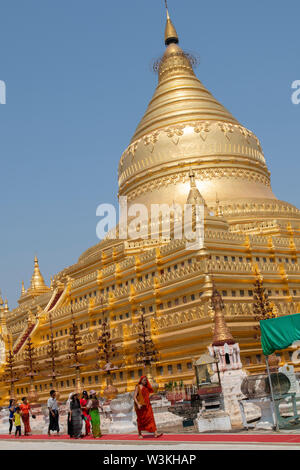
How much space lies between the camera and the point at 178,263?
31688 mm

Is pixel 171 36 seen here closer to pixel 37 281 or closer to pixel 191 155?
pixel 191 155

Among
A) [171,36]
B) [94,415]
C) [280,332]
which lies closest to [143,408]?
[94,415]

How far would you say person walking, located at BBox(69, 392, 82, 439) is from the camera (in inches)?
646

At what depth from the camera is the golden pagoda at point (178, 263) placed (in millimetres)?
28531

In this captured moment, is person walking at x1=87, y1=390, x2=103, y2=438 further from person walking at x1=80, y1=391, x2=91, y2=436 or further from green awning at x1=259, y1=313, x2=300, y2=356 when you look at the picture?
green awning at x1=259, y1=313, x2=300, y2=356

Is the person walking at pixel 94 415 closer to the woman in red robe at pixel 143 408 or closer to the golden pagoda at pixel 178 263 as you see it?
the woman in red robe at pixel 143 408

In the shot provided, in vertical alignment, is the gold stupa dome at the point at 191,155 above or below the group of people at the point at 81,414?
above

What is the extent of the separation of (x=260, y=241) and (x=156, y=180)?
43.9 feet

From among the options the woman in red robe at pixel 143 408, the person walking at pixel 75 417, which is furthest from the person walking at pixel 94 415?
the woman in red robe at pixel 143 408

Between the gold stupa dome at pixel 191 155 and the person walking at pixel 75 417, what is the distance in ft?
80.6

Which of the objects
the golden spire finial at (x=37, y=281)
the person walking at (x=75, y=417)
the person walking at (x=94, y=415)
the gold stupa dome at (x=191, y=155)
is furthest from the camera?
the golden spire finial at (x=37, y=281)

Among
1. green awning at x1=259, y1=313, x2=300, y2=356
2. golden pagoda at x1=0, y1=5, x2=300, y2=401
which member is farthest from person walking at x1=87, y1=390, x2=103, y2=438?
golden pagoda at x1=0, y1=5, x2=300, y2=401

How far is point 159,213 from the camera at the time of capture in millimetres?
40250
